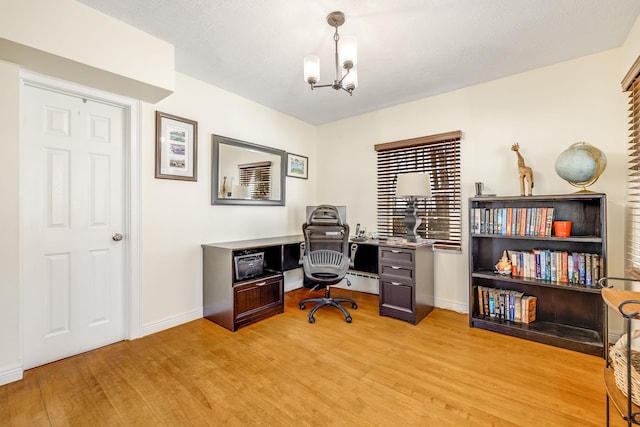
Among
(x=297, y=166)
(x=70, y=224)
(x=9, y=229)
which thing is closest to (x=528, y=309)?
(x=297, y=166)

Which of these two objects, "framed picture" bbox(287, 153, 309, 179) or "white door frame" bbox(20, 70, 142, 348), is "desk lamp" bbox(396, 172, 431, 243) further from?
"white door frame" bbox(20, 70, 142, 348)

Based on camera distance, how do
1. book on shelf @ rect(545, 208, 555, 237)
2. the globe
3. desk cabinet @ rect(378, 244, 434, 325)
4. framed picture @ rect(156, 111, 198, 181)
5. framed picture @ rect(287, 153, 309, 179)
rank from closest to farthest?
the globe < book on shelf @ rect(545, 208, 555, 237) < framed picture @ rect(156, 111, 198, 181) < desk cabinet @ rect(378, 244, 434, 325) < framed picture @ rect(287, 153, 309, 179)

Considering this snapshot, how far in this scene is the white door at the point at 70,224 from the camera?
6.88 ft

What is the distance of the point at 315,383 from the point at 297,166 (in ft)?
9.78

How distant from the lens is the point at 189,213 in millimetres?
2971

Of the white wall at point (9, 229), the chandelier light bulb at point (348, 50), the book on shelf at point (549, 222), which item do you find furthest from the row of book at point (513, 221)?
the white wall at point (9, 229)

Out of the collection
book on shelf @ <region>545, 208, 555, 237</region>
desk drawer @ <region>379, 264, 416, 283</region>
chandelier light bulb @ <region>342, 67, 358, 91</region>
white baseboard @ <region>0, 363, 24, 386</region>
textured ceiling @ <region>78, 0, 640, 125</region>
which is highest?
textured ceiling @ <region>78, 0, 640, 125</region>

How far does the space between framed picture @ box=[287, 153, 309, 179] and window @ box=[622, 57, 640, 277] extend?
3.38m

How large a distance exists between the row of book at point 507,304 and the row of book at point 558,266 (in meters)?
0.22

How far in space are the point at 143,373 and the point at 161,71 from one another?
2308 mm

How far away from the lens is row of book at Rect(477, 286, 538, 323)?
266 cm

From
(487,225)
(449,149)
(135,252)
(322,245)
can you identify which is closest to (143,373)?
(135,252)

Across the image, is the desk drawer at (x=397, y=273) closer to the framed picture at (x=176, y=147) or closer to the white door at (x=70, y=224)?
the framed picture at (x=176, y=147)

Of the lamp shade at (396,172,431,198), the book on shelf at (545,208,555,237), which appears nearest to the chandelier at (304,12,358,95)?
the lamp shade at (396,172,431,198)
